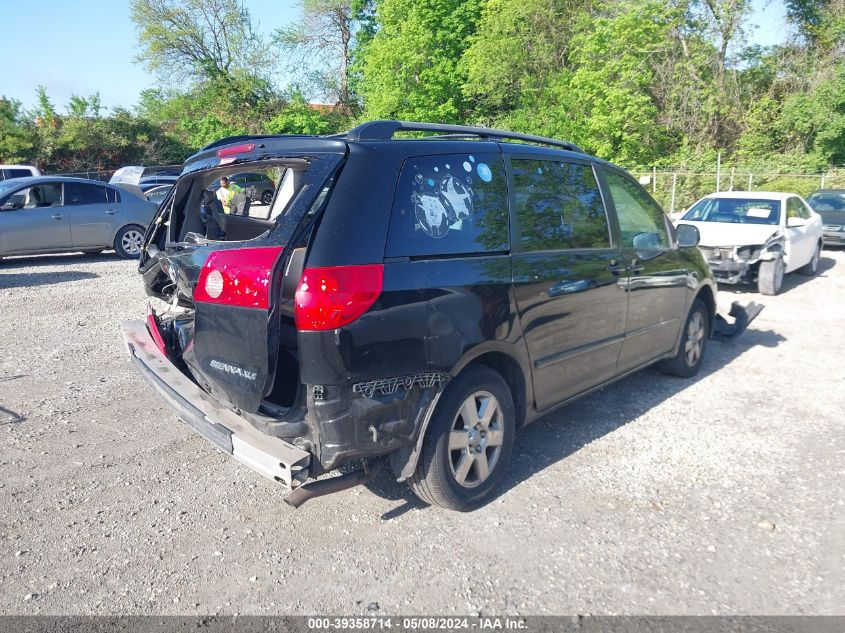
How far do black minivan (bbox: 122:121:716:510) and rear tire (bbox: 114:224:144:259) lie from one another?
9.12 meters

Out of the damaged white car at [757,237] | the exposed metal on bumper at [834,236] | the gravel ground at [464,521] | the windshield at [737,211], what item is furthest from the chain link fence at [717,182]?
the gravel ground at [464,521]

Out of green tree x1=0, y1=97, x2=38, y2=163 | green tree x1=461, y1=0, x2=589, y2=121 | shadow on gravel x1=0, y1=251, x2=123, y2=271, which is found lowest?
shadow on gravel x1=0, y1=251, x2=123, y2=271

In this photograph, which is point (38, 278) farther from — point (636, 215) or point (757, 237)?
point (757, 237)

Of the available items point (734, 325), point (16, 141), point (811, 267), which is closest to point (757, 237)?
point (811, 267)

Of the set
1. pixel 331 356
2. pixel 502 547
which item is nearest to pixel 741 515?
pixel 502 547

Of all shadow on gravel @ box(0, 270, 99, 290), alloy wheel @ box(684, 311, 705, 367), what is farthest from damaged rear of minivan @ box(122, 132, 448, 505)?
shadow on gravel @ box(0, 270, 99, 290)

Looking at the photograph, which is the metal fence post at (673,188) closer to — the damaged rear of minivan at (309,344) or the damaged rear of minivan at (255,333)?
the damaged rear of minivan at (255,333)

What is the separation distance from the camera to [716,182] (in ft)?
80.1

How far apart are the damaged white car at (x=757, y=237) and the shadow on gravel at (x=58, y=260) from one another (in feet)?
33.9

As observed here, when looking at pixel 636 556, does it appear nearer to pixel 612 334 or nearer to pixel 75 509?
pixel 612 334

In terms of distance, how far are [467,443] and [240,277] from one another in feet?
4.77

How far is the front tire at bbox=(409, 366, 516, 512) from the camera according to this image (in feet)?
10.6

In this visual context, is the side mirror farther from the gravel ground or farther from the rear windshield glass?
the rear windshield glass

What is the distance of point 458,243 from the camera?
3314 mm
